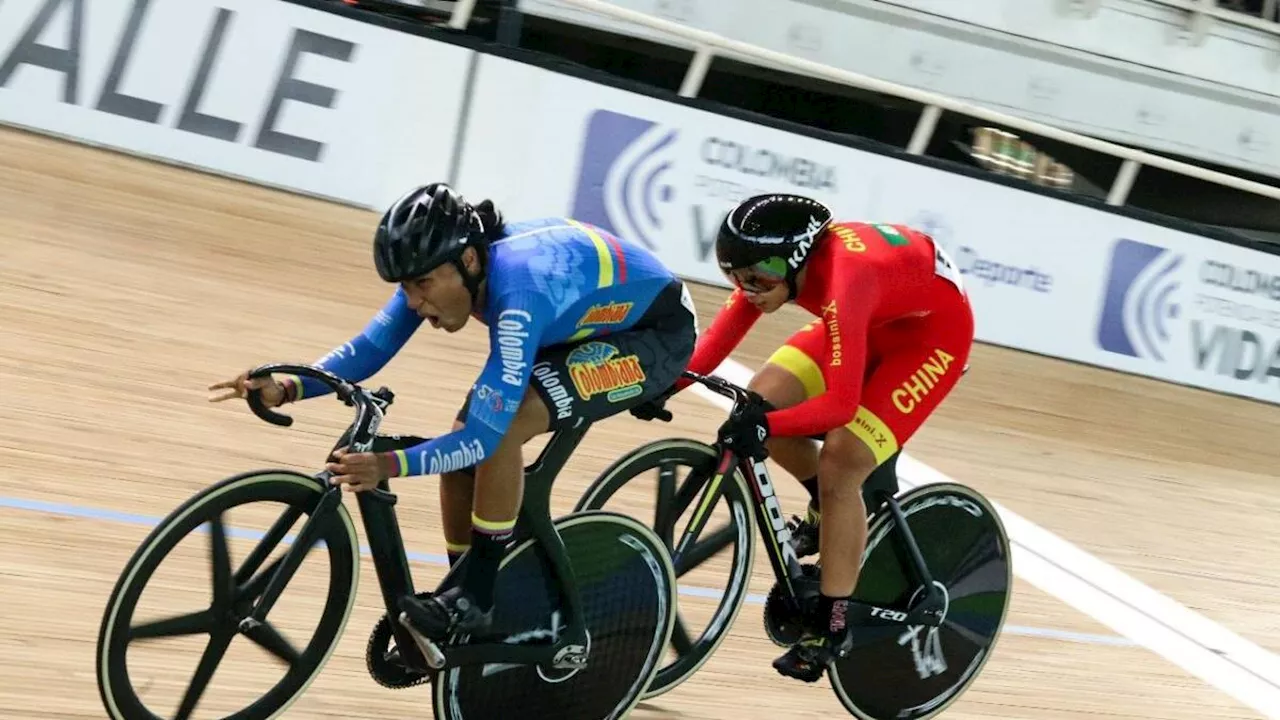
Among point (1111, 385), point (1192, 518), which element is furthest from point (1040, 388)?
point (1192, 518)

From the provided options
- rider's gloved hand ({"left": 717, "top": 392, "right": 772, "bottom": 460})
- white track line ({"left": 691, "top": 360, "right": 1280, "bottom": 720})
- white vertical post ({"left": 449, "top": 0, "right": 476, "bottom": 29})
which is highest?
white vertical post ({"left": 449, "top": 0, "right": 476, "bottom": 29})

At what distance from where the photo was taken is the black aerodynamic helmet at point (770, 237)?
3.39 metres

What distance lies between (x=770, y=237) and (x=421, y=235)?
39.8 inches

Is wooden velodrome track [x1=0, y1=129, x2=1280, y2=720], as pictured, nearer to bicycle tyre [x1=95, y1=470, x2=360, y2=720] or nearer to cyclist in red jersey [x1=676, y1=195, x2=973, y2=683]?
bicycle tyre [x1=95, y1=470, x2=360, y2=720]

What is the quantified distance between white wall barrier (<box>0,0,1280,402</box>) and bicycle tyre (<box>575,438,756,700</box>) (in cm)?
487

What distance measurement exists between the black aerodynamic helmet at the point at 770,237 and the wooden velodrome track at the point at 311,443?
3.25 ft

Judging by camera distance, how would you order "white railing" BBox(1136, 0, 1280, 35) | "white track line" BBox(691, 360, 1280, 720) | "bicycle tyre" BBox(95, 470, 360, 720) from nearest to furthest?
"bicycle tyre" BBox(95, 470, 360, 720)
"white track line" BBox(691, 360, 1280, 720)
"white railing" BBox(1136, 0, 1280, 35)

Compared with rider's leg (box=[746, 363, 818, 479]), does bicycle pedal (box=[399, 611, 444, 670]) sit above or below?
below

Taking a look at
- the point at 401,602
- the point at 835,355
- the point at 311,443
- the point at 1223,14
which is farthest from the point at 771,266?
the point at 1223,14

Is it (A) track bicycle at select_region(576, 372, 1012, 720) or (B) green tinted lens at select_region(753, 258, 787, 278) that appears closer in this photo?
(B) green tinted lens at select_region(753, 258, 787, 278)

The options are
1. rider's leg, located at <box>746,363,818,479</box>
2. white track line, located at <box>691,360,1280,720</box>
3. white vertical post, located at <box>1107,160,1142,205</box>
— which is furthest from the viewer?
white vertical post, located at <box>1107,160,1142,205</box>

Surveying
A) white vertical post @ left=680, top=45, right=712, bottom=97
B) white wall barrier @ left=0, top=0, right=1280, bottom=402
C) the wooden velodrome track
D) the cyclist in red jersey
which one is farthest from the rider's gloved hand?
white vertical post @ left=680, top=45, right=712, bottom=97

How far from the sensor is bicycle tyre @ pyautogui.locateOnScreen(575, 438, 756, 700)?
3.51 meters

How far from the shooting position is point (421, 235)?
8.74 feet
